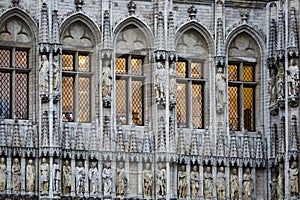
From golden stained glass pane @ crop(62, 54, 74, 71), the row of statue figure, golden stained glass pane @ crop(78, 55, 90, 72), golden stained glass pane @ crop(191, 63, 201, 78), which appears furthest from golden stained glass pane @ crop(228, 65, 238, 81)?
golden stained glass pane @ crop(62, 54, 74, 71)

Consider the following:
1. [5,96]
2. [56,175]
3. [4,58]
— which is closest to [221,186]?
[56,175]

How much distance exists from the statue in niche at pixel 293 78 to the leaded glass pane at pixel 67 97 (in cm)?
685

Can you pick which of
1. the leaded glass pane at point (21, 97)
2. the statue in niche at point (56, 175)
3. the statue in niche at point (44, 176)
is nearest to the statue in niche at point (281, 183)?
the statue in niche at point (56, 175)

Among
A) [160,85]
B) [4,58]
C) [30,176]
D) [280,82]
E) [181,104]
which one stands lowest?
[30,176]

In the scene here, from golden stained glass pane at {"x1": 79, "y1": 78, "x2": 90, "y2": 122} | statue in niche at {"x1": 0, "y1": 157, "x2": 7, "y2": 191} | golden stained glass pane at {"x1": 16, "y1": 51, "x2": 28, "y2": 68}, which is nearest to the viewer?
statue in niche at {"x1": 0, "y1": 157, "x2": 7, "y2": 191}

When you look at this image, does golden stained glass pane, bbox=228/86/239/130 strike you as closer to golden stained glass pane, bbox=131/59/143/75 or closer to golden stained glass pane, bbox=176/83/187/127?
golden stained glass pane, bbox=176/83/187/127

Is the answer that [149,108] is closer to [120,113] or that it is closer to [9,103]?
[120,113]

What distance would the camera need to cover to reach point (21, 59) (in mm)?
39625

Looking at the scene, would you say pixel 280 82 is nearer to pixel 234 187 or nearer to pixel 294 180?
pixel 294 180

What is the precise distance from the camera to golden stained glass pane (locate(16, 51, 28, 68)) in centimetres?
3956

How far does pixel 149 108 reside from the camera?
133 ft

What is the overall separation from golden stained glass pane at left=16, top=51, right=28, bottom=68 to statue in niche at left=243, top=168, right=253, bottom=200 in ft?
25.9

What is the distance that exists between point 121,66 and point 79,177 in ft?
13.1

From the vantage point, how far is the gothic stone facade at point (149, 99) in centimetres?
3903
